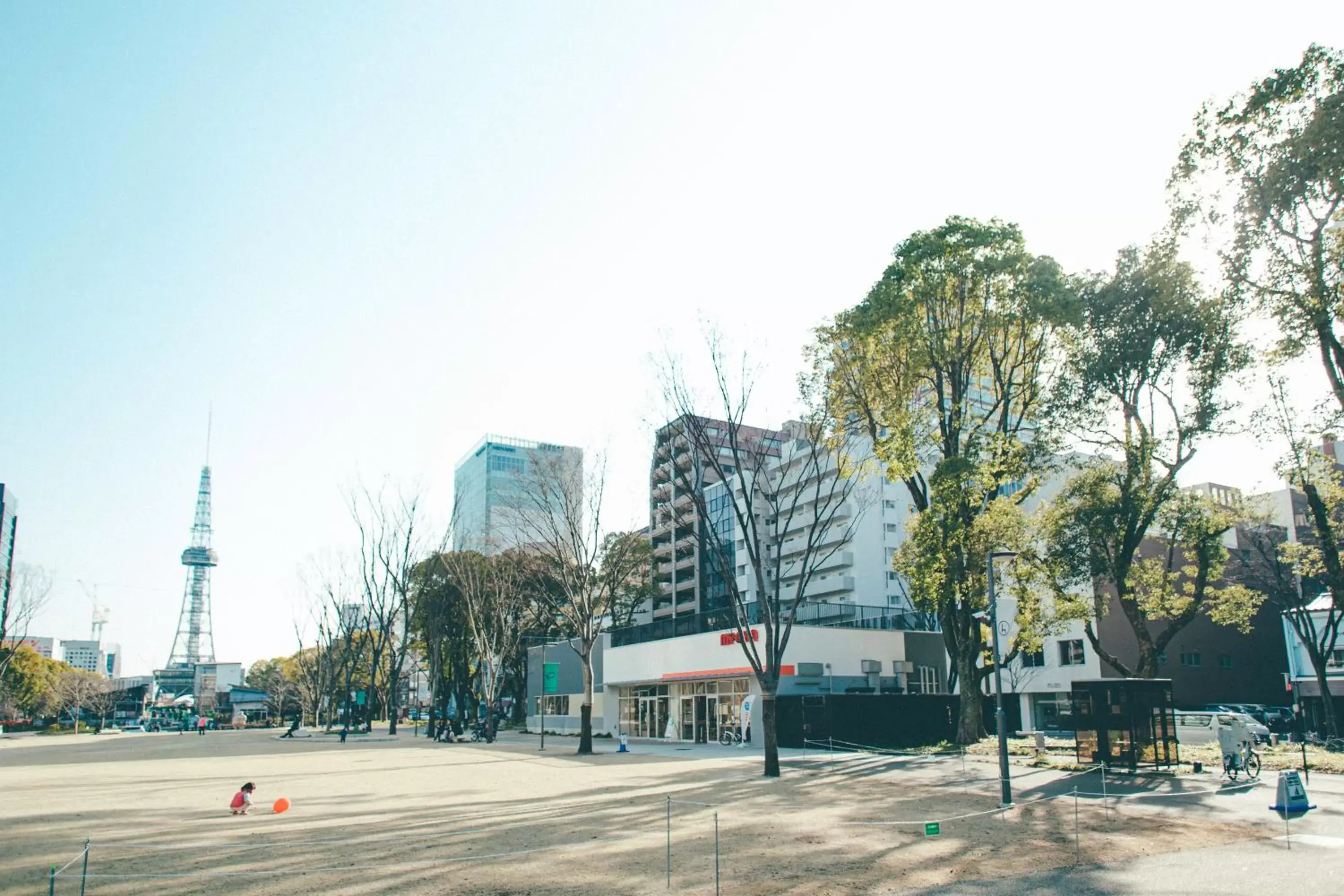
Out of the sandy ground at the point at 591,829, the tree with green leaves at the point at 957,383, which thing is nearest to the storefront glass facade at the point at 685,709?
the tree with green leaves at the point at 957,383

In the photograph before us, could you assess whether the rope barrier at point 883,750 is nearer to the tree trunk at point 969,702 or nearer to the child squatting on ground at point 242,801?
the tree trunk at point 969,702

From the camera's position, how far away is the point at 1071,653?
52.9 m

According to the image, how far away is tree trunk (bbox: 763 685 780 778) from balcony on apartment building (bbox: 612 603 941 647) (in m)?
11.8

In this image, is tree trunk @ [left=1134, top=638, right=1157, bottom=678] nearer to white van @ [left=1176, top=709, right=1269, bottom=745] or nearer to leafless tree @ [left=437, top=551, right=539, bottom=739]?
white van @ [left=1176, top=709, right=1269, bottom=745]

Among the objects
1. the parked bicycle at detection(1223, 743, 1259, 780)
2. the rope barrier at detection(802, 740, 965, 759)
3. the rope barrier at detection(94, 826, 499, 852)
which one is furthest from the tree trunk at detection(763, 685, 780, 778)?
the rope barrier at detection(94, 826, 499, 852)

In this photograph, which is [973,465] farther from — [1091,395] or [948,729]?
[948,729]

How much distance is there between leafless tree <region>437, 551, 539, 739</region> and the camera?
49.4 metres

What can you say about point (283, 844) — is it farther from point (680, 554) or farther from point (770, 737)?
point (680, 554)

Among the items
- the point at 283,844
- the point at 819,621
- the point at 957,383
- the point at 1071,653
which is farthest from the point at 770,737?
the point at 1071,653

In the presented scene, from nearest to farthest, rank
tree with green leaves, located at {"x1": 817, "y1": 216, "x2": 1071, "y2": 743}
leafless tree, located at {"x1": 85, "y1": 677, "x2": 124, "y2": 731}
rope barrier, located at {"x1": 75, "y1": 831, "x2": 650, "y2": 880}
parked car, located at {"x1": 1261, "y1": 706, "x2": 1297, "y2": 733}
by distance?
rope barrier, located at {"x1": 75, "y1": 831, "x2": 650, "y2": 880} → tree with green leaves, located at {"x1": 817, "y1": 216, "x2": 1071, "y2": 743} → parked car, located at {"x1": 1261, "y1": 706, "x2": 1297, "y2": 733} → leafless tree, located at {"x1": 85, "y1": 677, "x2": 124, "y2": 731}

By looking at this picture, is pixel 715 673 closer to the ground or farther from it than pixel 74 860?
farther from it

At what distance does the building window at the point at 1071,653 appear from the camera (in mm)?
52219

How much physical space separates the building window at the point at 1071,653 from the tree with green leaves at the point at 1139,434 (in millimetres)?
22840

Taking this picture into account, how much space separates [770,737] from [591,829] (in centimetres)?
951
